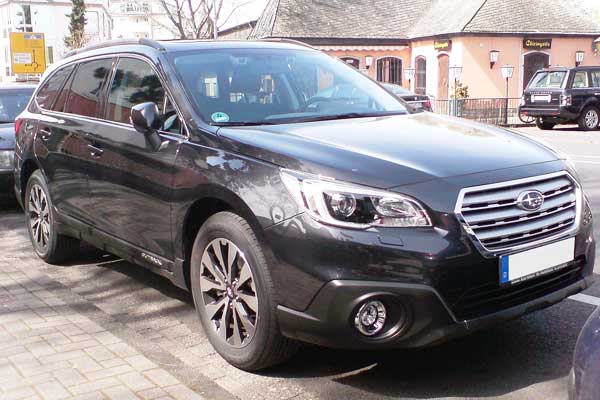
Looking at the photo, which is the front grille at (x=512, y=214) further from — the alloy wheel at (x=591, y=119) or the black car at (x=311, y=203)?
the alloy wheel at (x=591, y=119)

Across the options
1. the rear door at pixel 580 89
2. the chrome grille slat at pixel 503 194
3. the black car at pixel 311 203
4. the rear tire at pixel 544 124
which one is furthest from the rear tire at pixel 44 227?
the rear tire at pixel 544 124

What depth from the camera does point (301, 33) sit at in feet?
116

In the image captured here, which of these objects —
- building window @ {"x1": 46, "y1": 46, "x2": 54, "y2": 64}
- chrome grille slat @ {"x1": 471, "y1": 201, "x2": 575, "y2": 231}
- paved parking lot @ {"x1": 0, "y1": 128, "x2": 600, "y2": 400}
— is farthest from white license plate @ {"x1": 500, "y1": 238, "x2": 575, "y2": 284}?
building window @ {"x1": 46, "y1": 46, "x2": 54, "y2": 64}

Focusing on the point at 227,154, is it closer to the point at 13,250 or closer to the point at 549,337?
the point at 549,337

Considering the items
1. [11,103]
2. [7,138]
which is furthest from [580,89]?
[7,138]

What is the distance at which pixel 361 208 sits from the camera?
127 inches

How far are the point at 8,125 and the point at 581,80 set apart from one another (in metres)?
17.5

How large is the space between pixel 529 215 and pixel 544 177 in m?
0.27

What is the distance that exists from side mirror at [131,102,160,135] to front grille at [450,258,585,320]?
2.09 m

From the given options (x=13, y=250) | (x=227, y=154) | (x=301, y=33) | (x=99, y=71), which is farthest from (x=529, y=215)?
(x=301, y=33)

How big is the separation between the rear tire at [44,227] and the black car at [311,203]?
0.94 metres

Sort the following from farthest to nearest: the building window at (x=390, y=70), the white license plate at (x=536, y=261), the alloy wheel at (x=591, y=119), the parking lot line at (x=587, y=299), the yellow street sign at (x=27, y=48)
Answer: the building window at (x=390, y=70) < the yellow street sign at (x=27, y=48) < the alloy wheel at (x=591, y=119) < the parking lot line at (x=587, y=299) < the white license plate at (x=536, y=261)

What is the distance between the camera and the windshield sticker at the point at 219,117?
4098 millimetres

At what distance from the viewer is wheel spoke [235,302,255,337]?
3.63 m
